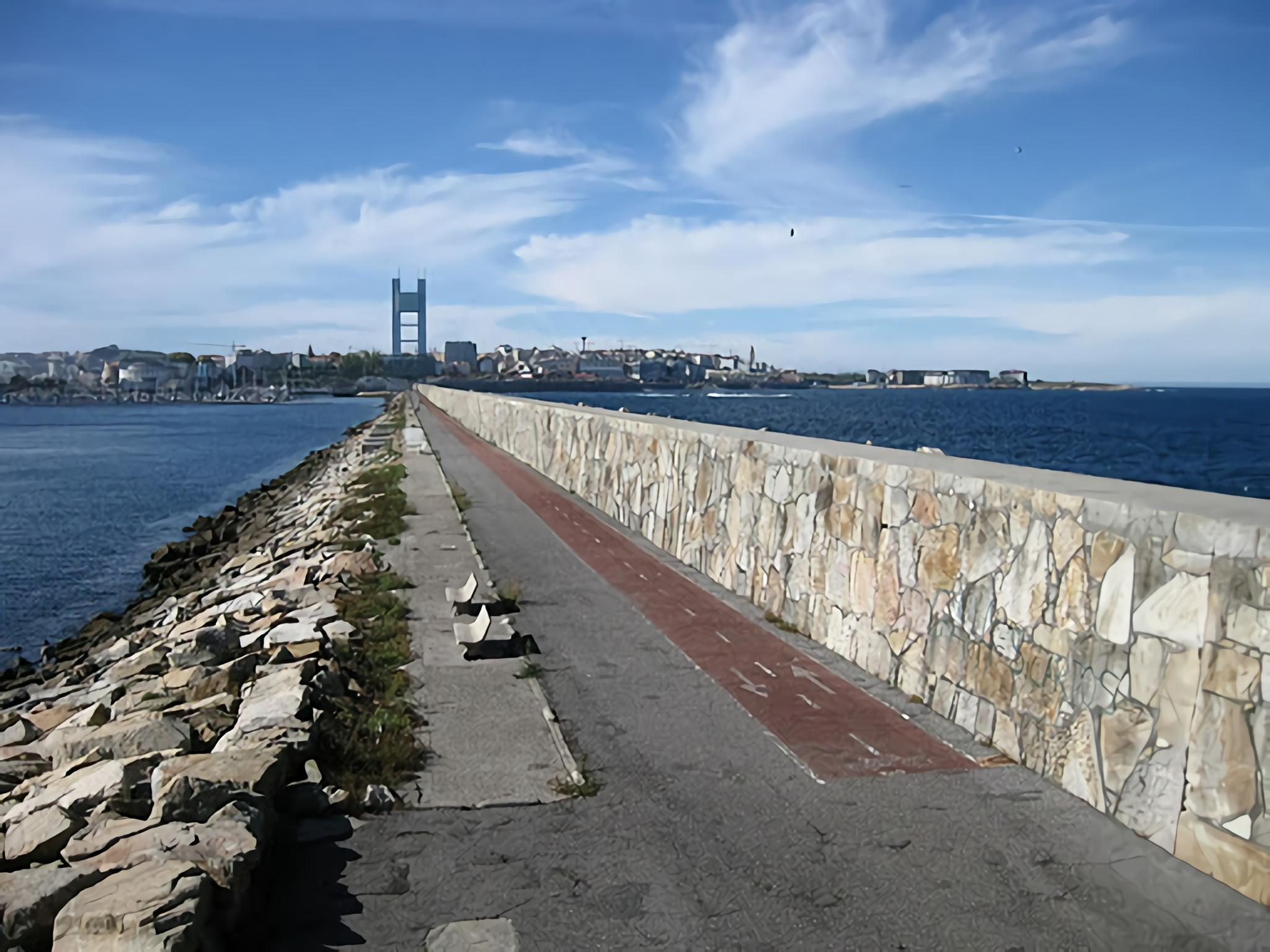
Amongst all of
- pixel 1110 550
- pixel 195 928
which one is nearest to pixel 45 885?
pixel 195 928

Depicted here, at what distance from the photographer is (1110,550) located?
4.83 metres

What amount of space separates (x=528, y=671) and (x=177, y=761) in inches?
93.4

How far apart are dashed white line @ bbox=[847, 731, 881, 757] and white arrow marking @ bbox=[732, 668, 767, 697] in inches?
31.0

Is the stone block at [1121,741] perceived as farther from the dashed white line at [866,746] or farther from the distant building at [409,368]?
the distant building at [409,368]

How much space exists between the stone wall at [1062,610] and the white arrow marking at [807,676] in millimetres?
408

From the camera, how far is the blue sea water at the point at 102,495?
18312mm

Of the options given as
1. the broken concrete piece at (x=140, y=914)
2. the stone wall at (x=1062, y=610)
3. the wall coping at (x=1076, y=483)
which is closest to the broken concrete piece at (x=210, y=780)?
the broken concrete piece at (x=140, y=914)

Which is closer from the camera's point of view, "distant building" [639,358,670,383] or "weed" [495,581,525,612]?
"weed" [495,581,525,612]

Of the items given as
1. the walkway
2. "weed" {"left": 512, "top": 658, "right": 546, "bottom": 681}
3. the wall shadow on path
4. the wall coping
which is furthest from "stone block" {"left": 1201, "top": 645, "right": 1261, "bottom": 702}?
"weed" {"left": 512, "top": 658, "right": 546, "bottom": 681}

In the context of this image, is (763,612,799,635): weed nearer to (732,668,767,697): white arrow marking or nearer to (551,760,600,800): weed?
(732,668,767,697): white arrow marking

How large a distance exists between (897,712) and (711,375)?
185402 mm

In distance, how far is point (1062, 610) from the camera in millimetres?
5105

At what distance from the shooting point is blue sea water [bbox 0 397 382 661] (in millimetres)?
18312

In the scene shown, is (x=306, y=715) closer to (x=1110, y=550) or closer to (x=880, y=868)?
(x=880, y=868)
